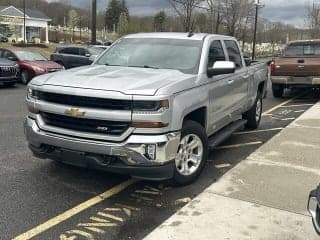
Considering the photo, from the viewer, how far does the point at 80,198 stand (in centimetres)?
500

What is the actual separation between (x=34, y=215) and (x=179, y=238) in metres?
1.50

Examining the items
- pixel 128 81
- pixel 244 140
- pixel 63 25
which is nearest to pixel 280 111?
pixel 244 140

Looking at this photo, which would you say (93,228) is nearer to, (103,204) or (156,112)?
(103,204)

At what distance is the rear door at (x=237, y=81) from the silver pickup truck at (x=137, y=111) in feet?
2.13

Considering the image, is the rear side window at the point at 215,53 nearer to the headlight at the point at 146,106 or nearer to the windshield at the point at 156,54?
the windshield at the point at 156,54

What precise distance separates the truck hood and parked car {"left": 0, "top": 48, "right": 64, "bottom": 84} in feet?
39.6

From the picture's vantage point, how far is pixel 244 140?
→ 26.9 ft

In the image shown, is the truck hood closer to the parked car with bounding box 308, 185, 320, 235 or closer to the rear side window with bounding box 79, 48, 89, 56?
the parked car with bounding box 308, 185, 320, 235

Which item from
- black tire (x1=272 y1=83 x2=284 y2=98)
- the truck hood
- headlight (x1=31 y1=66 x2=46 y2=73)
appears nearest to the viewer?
the truck hood

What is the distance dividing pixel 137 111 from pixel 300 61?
11.1 metres

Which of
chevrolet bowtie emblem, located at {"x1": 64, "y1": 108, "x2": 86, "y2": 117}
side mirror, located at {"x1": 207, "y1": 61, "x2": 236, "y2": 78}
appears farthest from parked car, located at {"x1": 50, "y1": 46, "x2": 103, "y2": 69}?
chevrolet bowtie emblem, located at {"x1": 64, "y1": 108, "x2": 86, "y2": 117}

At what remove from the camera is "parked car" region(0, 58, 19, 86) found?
16094 mm

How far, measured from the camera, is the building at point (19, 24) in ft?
241

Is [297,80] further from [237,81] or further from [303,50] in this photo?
[237,81]
